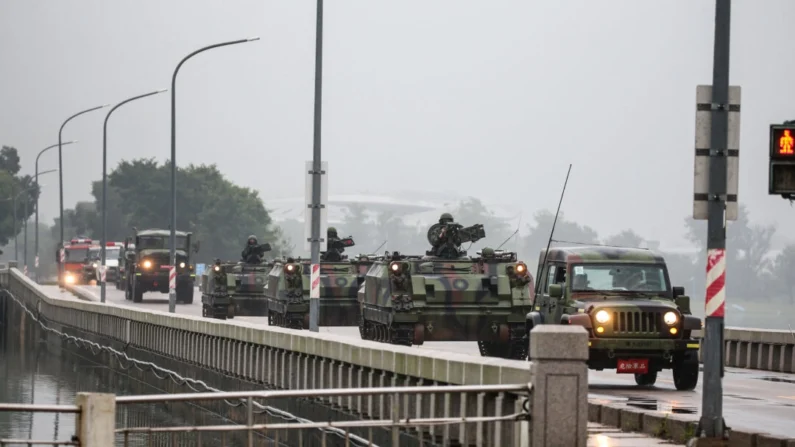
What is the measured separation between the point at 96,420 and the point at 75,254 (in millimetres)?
95677

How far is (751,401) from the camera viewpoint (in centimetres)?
2372

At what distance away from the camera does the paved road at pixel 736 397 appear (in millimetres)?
20078

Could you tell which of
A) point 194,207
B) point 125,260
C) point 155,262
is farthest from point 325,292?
point 194,207

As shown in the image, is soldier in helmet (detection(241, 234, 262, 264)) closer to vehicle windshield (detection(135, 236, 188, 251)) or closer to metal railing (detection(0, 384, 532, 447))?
vehicle windshield (detection(135, 236, 188, 251))

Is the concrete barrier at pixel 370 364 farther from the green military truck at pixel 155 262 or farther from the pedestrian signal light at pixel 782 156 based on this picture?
the green military truck at pixel 155 262

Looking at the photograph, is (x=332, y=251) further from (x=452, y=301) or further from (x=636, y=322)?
(x=636, y=322)

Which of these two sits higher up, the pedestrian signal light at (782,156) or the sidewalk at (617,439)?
the pedestrian signal light at (782,156)

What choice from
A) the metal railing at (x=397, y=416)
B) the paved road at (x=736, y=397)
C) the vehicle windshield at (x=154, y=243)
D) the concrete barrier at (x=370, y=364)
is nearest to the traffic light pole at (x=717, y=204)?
the paved road at (x=736, y=397)

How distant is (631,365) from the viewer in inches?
977

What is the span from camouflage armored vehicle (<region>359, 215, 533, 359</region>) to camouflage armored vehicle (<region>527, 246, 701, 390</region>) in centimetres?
821

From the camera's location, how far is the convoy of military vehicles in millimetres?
24938

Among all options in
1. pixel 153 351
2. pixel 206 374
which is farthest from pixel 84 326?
pixel 206 374

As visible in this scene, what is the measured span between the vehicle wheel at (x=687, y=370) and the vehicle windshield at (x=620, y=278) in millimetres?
1319

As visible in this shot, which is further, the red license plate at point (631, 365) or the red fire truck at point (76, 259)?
the red fire truck at point (76, 259)
